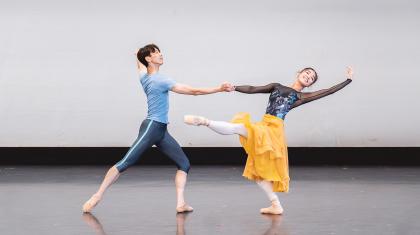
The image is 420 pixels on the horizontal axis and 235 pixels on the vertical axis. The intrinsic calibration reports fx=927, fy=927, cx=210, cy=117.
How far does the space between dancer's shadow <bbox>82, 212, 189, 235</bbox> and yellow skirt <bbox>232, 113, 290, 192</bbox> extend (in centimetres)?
54

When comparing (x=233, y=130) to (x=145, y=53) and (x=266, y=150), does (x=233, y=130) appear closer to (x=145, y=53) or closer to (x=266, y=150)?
(x=266, y=150)

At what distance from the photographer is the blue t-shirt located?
626 centimetres

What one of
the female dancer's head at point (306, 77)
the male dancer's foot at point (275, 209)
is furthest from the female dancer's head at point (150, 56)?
the male dancer's foot at point (275, 209)

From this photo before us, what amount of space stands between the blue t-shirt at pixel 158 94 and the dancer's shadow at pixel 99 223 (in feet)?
2.20

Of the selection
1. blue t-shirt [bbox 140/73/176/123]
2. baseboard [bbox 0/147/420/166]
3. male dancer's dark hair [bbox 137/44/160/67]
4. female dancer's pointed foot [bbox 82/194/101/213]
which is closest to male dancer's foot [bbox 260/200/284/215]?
blue t-shirt [bbox 140/73/176/123]

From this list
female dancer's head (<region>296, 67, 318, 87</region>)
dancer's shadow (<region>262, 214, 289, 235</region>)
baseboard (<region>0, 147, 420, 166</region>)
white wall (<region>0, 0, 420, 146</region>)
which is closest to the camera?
dancer's shadow (<region>262, 214, 289, 235</region>)

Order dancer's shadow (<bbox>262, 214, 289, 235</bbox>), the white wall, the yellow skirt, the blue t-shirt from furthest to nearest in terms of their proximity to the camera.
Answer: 1. the white wall
2. the blue t-shirt
3. the yellow skirt
4. dancer's shadow (<bbox>262, 214, 289, 235</bbox>)

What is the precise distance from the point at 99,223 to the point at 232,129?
3.44 ft

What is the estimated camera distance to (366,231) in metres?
5.50

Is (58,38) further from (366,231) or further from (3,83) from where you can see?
(366,231)

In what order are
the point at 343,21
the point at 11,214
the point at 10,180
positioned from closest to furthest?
1. the point at 11,214
2. the point at 10,180
3. the point at 343,21

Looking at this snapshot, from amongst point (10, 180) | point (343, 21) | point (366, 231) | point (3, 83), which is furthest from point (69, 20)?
point (366, 231)

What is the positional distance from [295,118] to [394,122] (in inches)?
41.4

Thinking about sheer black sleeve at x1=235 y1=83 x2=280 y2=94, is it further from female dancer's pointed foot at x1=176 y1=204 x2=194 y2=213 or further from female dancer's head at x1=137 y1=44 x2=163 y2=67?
female dancer's pointed foot at x1=176 y1=204 x2=194 y2=213
